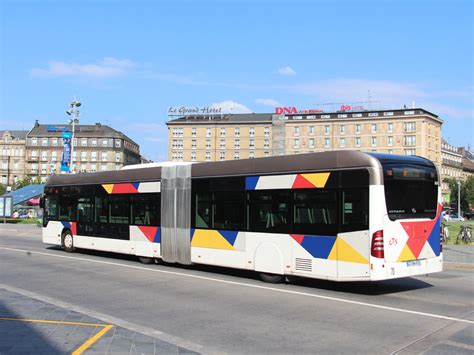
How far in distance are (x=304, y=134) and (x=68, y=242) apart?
110 metres

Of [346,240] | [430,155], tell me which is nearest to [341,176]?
[346,240]

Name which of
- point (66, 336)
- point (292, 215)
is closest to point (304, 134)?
point (292, 215)

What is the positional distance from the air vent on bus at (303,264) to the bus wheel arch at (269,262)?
1.53 ft

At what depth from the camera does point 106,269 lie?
14.6m

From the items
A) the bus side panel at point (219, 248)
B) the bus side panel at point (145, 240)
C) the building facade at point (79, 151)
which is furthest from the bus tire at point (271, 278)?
the building facade at point (79, 151)

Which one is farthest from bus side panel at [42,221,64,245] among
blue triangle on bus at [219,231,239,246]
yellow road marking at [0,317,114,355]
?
yellow road marking at [0,317,114,355]

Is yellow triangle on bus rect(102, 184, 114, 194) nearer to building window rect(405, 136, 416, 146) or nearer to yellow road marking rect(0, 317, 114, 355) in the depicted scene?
yellow road marking rect(0, 317, 114, 355)

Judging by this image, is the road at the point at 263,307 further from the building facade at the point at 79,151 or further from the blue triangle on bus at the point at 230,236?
the building facade at the point at 79,151

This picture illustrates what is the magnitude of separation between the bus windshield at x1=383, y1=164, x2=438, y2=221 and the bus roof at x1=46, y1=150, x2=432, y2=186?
215 millimetres

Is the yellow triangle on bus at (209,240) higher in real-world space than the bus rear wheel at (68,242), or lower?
higher

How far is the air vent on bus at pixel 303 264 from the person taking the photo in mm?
11068

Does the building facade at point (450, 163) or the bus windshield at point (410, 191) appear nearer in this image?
the bus windshield at point (410, 191)

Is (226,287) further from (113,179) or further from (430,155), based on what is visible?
(430,155)

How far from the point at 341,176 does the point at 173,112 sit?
126484mm
